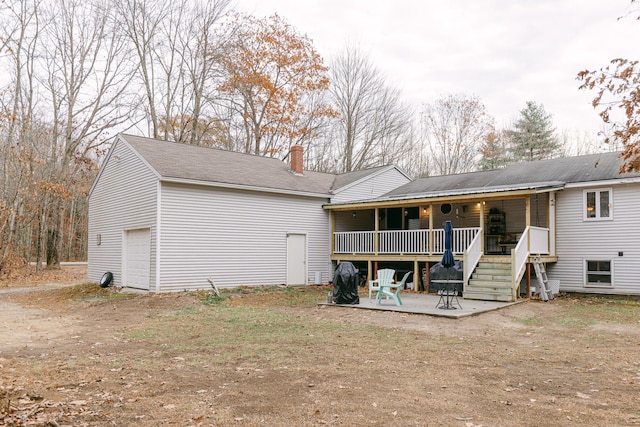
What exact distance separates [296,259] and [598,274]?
10229 mm

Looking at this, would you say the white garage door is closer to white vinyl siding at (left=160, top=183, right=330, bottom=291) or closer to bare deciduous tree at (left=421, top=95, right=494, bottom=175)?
white vinyl siding at (left=160, top=183, right=330, bottom=291)

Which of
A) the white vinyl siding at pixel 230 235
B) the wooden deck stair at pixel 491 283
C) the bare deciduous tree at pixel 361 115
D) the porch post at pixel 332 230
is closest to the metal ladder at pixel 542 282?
the wooden deck stair at pixel 491 283

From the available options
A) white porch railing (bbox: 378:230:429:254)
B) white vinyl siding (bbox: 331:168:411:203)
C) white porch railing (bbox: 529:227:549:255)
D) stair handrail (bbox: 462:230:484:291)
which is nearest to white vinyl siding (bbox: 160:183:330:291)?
white vinyl siding (bbox: 331:168:411:203)

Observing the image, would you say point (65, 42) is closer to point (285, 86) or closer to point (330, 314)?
point (285, 86)

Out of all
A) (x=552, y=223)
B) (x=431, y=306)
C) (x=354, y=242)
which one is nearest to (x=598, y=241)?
(x=552, y=223)

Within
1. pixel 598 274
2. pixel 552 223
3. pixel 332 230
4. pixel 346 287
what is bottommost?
pixel 346 287

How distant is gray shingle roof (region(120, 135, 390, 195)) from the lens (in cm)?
1560

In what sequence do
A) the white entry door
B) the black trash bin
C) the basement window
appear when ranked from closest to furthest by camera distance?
the black trash bin → the basement window → the white entry door

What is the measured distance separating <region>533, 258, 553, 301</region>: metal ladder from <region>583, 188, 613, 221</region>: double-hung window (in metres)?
2.42

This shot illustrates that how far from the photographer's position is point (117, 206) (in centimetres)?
1730

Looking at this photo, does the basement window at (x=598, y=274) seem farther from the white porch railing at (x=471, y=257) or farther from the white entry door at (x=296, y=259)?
the white entry door at (x=296, y=259)

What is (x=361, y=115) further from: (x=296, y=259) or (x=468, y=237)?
(x=468, y=237)

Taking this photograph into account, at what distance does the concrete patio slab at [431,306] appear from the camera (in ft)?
35.9

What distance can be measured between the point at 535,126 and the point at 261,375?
122 ft
